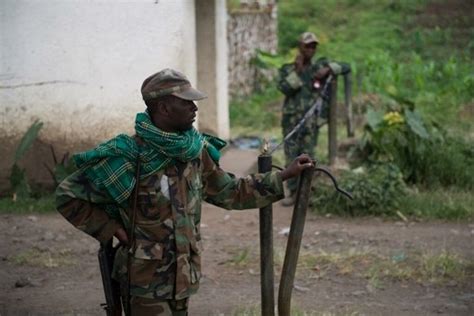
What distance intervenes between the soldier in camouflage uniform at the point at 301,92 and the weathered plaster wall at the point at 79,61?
1.11 meters

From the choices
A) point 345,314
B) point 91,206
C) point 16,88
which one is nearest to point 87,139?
point 16,88

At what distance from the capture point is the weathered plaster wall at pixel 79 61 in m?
8.59

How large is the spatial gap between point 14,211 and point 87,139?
102cm

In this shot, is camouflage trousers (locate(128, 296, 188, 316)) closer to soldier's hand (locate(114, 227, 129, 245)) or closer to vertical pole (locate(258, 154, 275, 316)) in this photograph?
soldier's hand (locate(114, 227, 129, 245))

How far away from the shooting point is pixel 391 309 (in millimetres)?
5688

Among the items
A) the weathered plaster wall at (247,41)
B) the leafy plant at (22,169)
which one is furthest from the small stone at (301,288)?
the weathered plaster wall at (247,41)

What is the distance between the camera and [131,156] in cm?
378

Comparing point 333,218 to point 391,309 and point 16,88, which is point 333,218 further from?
point 16,88

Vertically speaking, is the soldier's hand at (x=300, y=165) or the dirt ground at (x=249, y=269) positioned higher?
the soldier's hand at (x=300, y=165)

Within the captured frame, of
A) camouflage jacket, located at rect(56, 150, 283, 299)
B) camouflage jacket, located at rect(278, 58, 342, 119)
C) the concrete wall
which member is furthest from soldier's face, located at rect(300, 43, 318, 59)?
camouflage jacket, located at rect(56, 150, 283, 299)

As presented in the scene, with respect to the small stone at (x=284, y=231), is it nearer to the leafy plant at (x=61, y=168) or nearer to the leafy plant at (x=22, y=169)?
the leafy plant at (x=61, y=168)

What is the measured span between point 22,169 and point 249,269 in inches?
122

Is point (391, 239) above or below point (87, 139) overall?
below

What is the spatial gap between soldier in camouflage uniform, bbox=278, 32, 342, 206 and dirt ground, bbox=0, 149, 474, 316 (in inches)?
26.2
